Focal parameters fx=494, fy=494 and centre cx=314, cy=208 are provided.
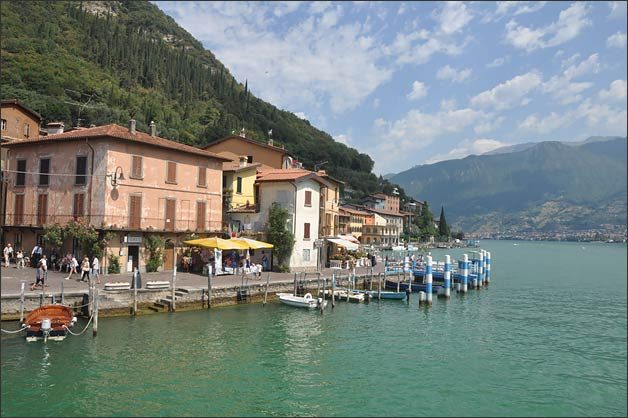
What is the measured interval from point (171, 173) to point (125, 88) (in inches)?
4161

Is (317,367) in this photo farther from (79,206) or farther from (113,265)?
(79,206)

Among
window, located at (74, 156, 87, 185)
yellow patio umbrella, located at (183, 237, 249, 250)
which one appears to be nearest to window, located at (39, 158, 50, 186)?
window, located at (74, 156, 87, 185)

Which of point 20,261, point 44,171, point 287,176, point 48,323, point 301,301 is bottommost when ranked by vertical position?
point 301,301

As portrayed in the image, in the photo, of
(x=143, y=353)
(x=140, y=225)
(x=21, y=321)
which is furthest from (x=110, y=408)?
(x=140, y=225)

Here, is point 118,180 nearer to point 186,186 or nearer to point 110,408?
point 186,186

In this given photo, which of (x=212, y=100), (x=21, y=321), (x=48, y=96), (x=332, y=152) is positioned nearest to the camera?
(x=21, y=321)

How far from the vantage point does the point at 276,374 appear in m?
18.9

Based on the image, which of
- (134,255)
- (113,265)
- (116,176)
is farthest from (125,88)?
(113,265)

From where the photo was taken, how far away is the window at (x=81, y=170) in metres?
33.9

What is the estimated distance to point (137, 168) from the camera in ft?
114

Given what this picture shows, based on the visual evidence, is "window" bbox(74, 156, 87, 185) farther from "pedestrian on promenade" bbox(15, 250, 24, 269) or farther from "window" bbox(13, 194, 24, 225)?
"window" bbox(13, 194, 24, 225)

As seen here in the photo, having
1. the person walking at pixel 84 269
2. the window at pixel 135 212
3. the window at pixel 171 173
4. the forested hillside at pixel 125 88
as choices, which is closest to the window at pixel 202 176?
the window at pixel 171 173

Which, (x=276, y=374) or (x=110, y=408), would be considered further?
(x=276, y=374)

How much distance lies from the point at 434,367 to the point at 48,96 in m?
87.3
